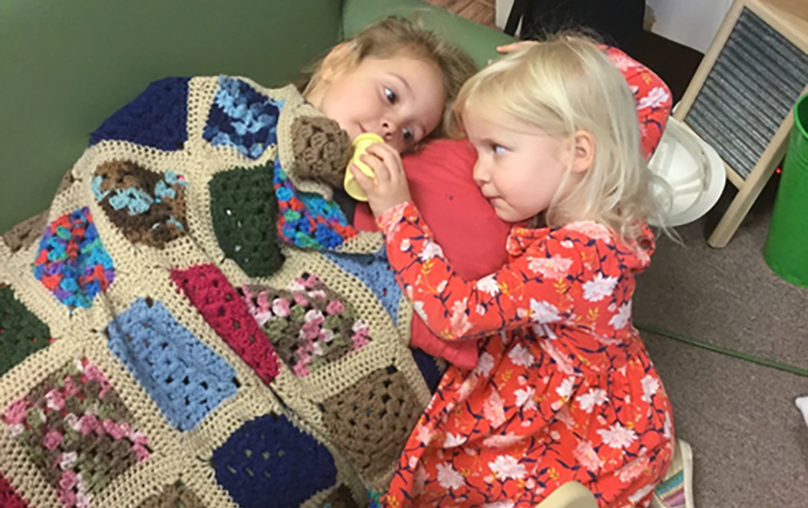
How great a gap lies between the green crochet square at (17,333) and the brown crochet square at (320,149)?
40 centimetres

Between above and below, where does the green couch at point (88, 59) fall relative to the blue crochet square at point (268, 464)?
above

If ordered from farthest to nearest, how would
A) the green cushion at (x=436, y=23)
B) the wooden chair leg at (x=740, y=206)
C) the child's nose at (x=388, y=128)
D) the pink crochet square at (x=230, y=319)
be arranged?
the wooden chair leg at (x=740, y=206)
the green cushion at (x=436, y=23)
the child's nose at (x=388, y=128)
the pink crochet square at (x=230, y=319)

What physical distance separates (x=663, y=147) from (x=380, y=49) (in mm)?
810

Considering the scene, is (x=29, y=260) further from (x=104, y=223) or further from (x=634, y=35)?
(x=634, y=35)

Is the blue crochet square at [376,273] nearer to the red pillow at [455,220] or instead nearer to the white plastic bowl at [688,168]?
the red pillow at [455,220]

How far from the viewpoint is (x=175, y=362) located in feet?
3.27

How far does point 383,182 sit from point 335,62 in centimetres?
34

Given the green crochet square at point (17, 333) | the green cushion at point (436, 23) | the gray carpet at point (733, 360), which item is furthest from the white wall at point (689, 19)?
the green crochet square at point (17, 333)

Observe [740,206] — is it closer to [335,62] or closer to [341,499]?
[335,62]

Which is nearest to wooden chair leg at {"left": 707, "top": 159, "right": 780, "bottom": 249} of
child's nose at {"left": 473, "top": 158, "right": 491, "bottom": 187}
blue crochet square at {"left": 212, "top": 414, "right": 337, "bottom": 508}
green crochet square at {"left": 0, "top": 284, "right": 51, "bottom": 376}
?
child's nose at {"left": 473, "top": 158, "right": 491, "bottom": 187}

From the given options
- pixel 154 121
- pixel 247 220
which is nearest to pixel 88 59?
pixel 154 121

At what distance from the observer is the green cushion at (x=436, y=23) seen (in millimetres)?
1489

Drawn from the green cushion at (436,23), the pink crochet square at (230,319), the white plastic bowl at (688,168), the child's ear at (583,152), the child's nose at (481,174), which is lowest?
the white plastic bowl at (688,168)

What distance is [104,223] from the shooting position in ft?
3.43
